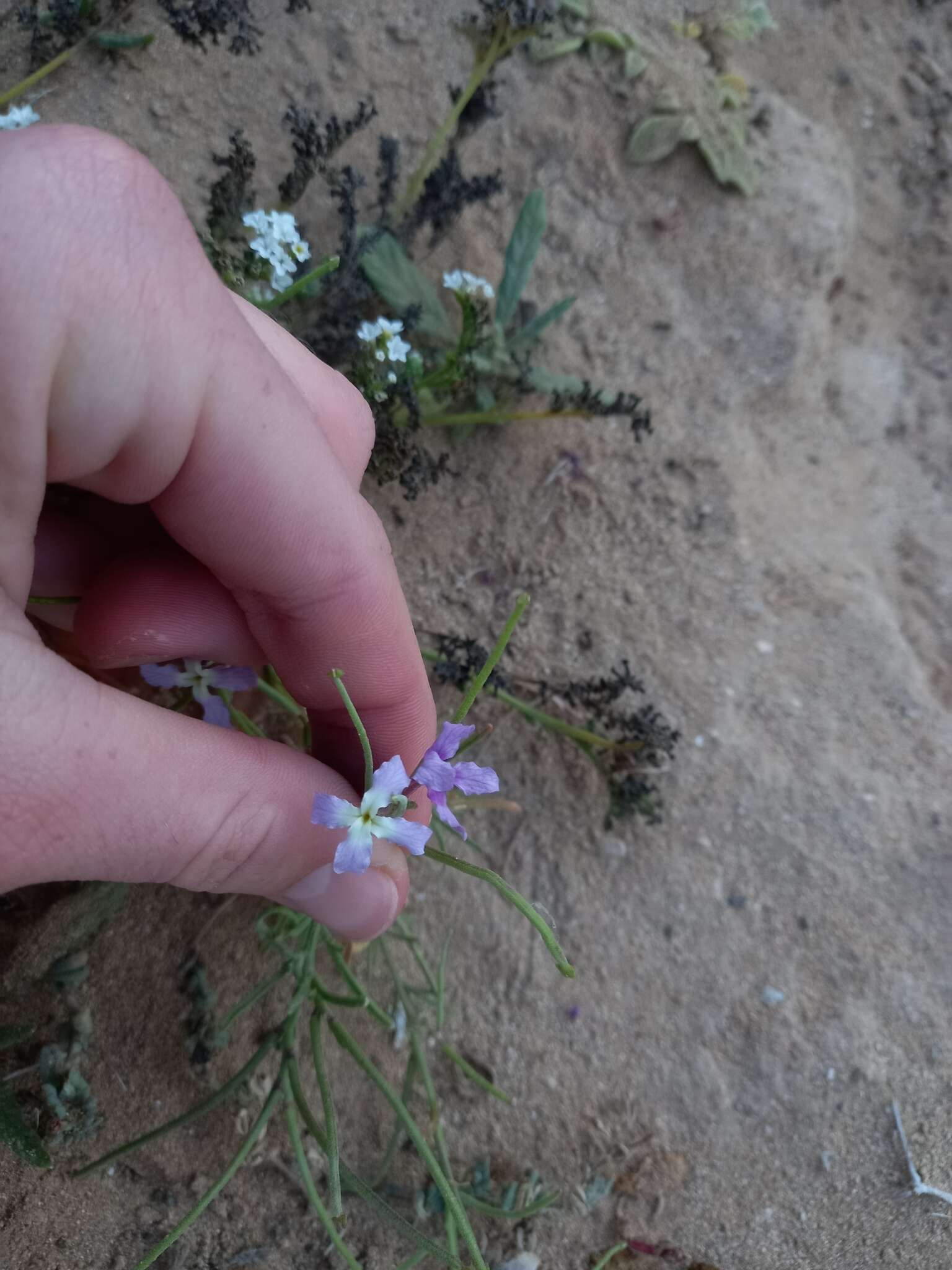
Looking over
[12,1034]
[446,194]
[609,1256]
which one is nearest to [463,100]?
[446,194]

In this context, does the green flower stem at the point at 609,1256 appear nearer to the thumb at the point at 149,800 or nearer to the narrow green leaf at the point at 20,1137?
the thumb at the point at 149,800

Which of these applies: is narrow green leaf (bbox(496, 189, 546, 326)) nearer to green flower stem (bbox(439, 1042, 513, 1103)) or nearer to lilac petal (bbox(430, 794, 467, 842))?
lilac petal (bbox(430, 794, 467, 842))

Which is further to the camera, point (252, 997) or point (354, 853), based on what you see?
point (252, 997)

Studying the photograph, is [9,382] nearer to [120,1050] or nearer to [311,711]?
[311,711]

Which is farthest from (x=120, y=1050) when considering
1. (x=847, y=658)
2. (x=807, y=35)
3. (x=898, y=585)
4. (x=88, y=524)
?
(x=807, y=35)

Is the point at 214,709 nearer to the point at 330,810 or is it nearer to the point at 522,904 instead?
the point at 330,810

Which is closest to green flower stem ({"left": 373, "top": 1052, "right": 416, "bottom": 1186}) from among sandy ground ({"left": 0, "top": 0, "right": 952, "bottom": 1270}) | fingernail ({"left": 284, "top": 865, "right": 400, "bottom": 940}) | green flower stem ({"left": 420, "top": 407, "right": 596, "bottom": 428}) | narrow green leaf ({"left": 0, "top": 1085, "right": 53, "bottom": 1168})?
sandy ground ({"left": 0, "top": 0, "right": 952, "bottom": 1270})
